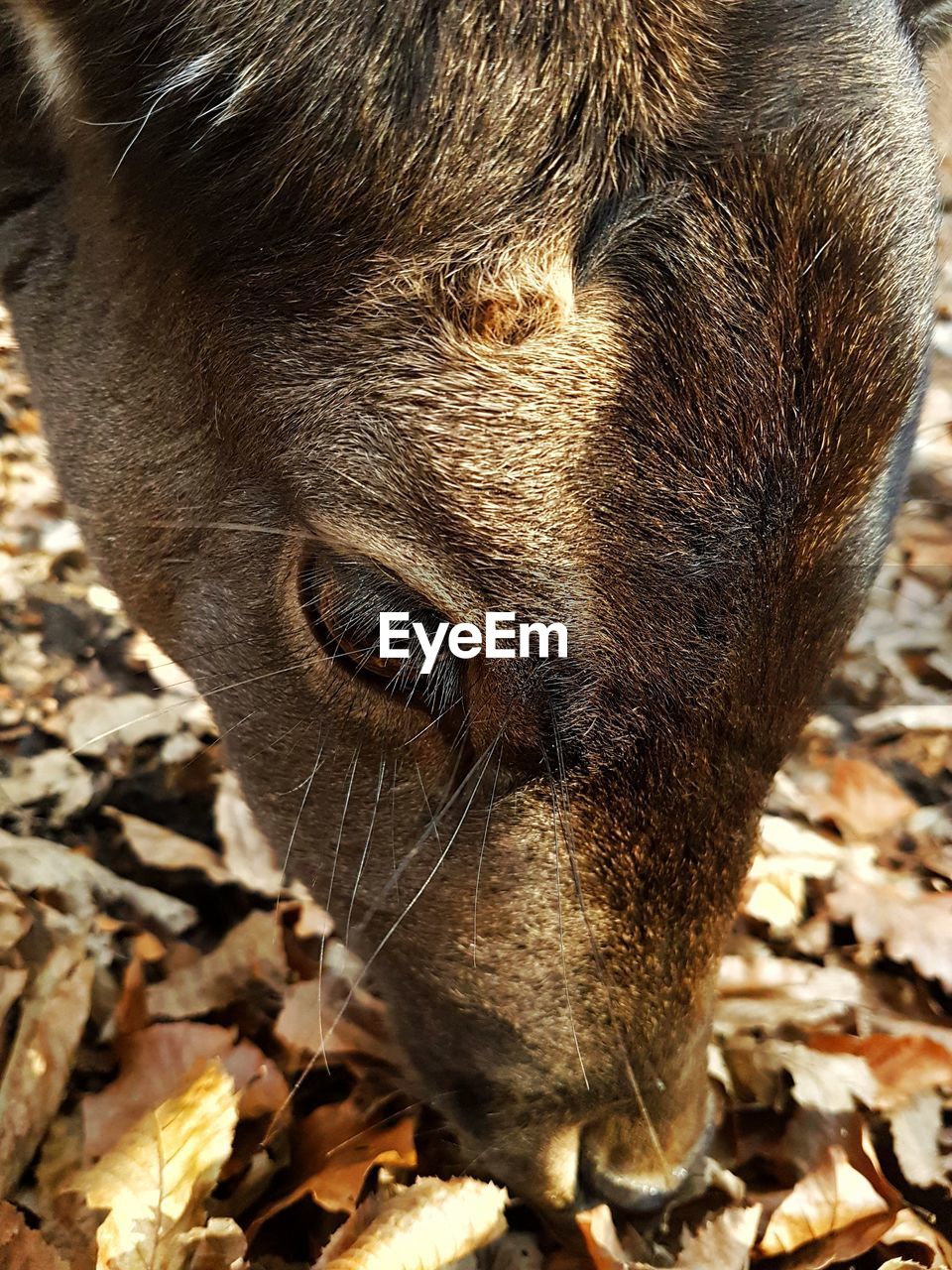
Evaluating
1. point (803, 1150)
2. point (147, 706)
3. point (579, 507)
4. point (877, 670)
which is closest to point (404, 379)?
point (579, 507)

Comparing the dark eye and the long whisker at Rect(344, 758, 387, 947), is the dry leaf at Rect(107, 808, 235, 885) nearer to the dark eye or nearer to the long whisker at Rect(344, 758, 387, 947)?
the long whisker at Rect(344, 758, 387, 947)

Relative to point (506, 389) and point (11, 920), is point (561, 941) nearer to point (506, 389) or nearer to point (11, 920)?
point (506, 389)

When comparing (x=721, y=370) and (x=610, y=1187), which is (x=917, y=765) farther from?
(x=721, y=370)

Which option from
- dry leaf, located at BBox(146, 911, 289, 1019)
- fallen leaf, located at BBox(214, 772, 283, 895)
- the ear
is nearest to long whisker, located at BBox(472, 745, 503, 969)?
dry leaf, located at BBox(146, 911, 289, 1019)

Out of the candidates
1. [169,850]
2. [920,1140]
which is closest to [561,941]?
[920,1140]

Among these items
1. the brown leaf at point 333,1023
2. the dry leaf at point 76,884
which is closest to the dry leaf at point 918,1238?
the brown leaf at point 333,1023
